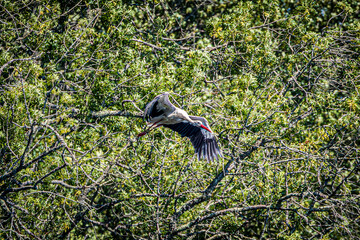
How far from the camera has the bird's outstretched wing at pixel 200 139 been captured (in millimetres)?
6059

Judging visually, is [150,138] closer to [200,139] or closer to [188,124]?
[188,124]

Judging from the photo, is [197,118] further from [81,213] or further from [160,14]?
[160,14]

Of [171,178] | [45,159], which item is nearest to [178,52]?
[171,178]

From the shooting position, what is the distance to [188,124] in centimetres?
641

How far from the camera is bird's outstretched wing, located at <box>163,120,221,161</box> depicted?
19.9 ft

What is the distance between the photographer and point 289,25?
23.3ft

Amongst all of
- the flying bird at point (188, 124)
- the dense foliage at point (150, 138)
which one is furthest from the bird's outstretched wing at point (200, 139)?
the dense foliage at point (150, 138)

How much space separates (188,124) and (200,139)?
14.1 inches

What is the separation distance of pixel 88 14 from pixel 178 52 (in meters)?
1.94

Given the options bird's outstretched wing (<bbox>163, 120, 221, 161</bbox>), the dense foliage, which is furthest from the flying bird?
the dense foliage

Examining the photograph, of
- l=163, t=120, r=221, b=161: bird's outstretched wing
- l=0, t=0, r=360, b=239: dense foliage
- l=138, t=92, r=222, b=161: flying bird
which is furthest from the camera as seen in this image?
l=163, t=120, r=221, b=161: bird's outstretched wing

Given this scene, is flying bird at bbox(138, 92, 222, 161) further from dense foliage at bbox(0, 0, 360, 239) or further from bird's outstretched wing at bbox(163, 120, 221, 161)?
dense foliage at bbox(0, 0, 360, 239)

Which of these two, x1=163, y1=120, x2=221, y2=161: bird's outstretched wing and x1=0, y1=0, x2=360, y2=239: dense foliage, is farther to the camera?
x1=163, y1=120, x2=221, y2=161: bird's outstretched wing

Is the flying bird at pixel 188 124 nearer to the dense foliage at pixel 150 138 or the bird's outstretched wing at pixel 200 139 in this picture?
the bird's outstretched wing at pixel 200 139
